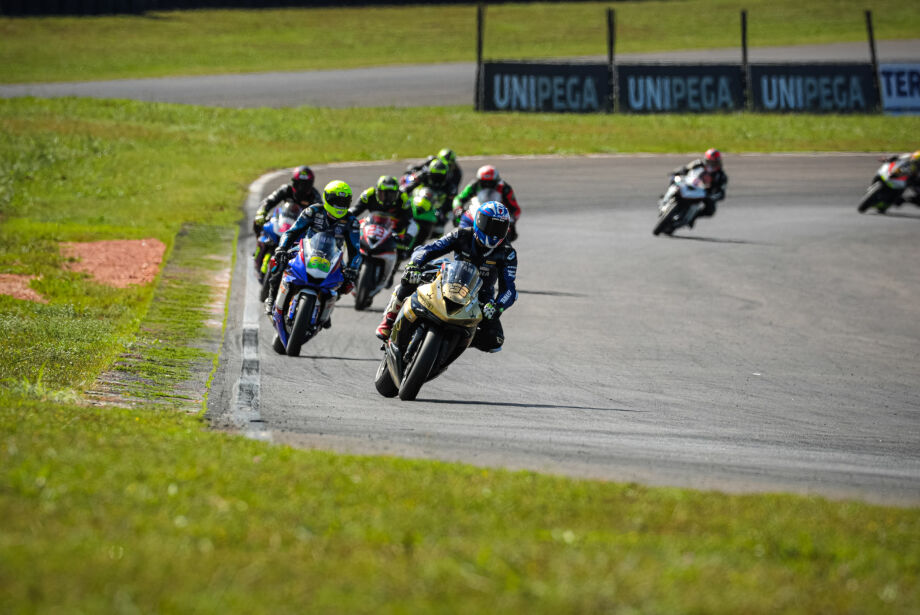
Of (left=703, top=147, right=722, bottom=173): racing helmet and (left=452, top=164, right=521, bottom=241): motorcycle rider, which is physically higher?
(left=452, top=164, right=521, bottom=241): motorcycle rider

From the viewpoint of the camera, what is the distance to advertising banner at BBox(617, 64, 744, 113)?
37.2m

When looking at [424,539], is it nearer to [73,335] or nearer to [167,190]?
[73,335]

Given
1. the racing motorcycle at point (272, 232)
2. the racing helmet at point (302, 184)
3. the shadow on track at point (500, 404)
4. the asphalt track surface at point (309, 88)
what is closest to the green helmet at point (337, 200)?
the racing motorcycle at point (272, 232)

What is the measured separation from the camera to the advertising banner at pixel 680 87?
3719cm

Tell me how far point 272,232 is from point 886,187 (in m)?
16.1

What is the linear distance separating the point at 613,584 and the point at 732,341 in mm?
9554

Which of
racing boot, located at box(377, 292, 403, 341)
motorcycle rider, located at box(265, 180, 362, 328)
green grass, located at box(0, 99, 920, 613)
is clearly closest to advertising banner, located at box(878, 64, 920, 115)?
motorcycle rider, located at box(265, 180, 362, 328)

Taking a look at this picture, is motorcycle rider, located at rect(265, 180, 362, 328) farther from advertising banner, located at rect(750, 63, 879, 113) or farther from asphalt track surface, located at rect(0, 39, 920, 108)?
advertising banner, located at rect(750, 63, 879, 113)

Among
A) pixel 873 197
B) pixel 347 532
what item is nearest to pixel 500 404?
pixel 347 532

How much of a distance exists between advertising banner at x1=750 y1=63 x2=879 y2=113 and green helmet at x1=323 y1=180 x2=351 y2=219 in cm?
2742

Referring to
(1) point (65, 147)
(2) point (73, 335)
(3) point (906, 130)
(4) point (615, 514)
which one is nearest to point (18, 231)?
(2) point (73, 335)

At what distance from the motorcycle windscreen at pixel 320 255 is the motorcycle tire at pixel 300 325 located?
31 cm

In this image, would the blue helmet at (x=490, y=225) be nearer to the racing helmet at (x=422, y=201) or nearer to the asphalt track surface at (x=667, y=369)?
the asphalt track surface at (x=667, y=369)

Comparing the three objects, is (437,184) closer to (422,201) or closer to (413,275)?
(422,201)
